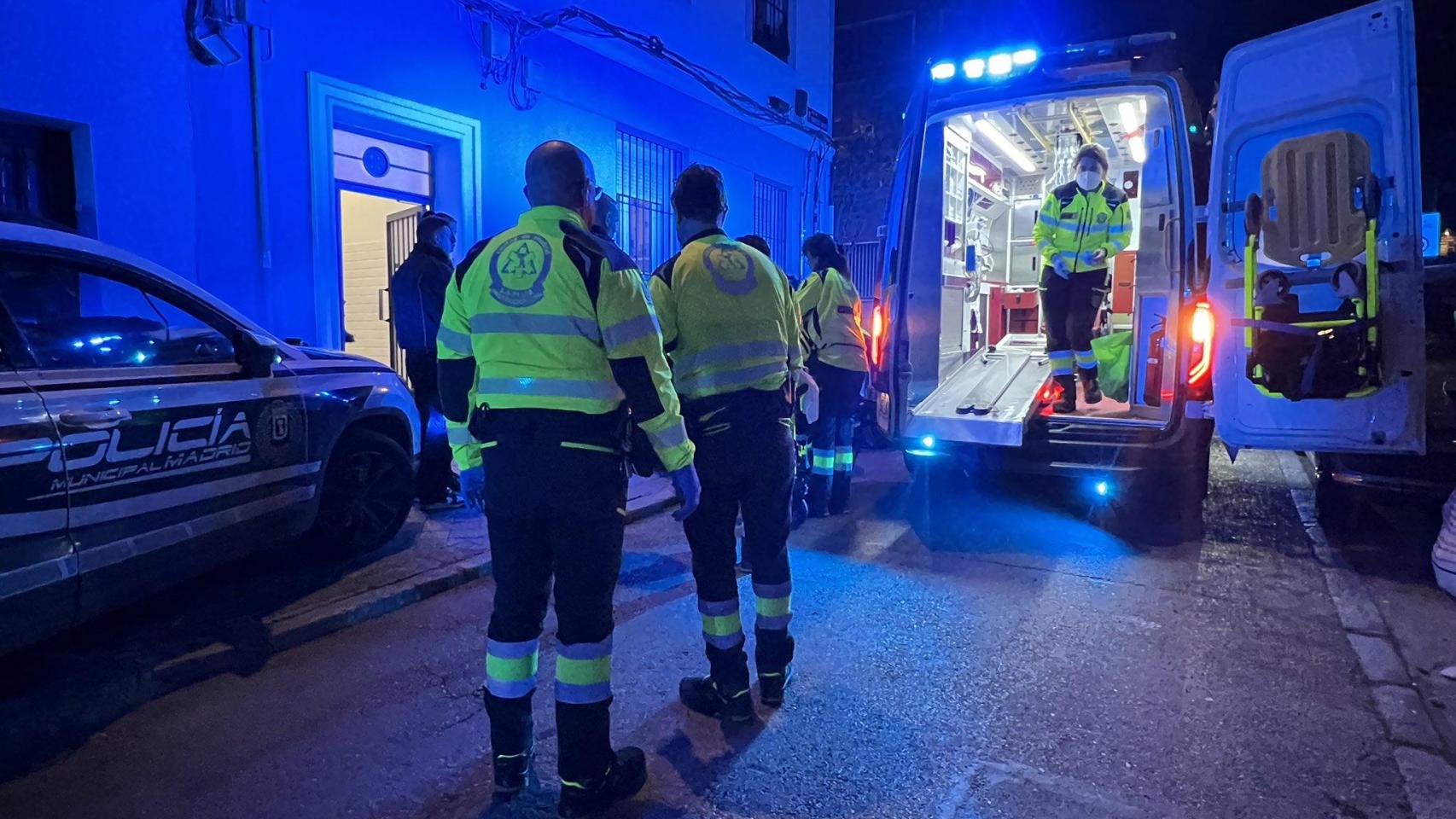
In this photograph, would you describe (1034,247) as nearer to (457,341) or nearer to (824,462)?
(824,462)

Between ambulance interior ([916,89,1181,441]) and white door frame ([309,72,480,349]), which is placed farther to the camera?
white door frame ([309,72,480,349])

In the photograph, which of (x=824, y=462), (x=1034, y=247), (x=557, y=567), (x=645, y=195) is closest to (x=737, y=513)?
(x=557, y=567)

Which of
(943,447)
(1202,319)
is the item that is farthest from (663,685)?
(1202,319)

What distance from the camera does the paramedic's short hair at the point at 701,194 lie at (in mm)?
3070

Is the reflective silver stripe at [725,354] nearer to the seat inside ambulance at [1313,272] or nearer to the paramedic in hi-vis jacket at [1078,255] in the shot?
the seat inside ambulance at [1313,272]

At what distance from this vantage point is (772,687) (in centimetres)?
316

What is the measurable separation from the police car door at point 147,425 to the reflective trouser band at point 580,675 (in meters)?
1.91

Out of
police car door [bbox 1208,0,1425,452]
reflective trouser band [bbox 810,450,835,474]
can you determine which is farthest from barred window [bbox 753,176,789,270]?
police car door [bbox 1208,0,1425,452]

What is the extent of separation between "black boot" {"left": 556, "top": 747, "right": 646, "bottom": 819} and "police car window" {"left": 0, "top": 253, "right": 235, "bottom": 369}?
94.4 inches

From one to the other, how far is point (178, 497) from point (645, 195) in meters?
6.91

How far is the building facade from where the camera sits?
4.88 metres

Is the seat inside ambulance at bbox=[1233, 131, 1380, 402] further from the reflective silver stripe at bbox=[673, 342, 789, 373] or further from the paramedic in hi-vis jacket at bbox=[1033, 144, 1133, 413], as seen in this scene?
the reflective silver stripe at bbox=[673, 342, 789, 373]

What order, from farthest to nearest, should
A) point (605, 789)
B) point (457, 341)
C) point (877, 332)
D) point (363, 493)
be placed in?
point (877, 332), point (363, 493), point (457, 341), point (605, 789)

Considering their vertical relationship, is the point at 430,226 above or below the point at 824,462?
above
